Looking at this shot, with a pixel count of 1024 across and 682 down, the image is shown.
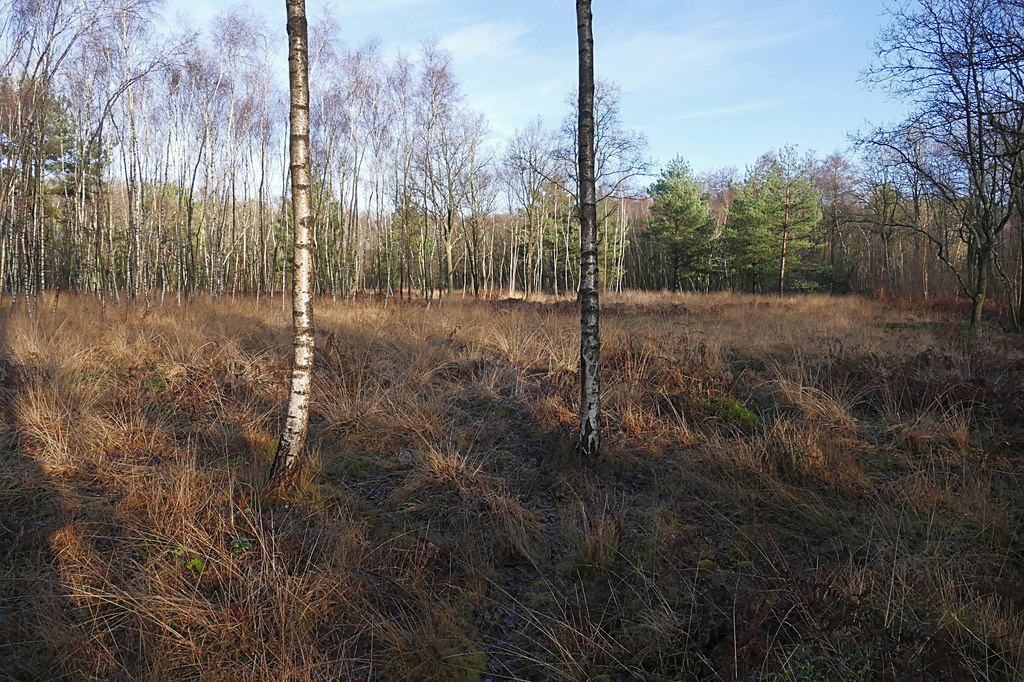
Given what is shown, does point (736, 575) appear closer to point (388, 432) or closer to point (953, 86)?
point (388, 432)

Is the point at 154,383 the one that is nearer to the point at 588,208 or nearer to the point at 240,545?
the point at 240,545

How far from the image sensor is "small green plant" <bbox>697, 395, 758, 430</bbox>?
5434mm

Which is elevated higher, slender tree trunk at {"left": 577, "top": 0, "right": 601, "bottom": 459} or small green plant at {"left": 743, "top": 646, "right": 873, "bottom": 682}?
slender tree trunk at {"left": 577, "top": 0, "right": 601, "bottom": 459}

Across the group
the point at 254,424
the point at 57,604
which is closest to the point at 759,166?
the point at 254,424

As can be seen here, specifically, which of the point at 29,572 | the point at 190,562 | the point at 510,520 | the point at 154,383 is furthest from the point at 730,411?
the point at 154,383

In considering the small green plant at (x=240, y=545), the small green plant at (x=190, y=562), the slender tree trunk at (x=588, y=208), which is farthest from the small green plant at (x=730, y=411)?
the small green plant at (x=190, y=562)

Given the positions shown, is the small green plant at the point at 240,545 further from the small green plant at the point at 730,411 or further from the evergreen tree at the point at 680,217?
the evergreen tree at the point at 680,217

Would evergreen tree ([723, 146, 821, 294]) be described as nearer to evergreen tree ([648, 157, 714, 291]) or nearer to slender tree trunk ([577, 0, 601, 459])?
evergreen tree ([648, 157, 714, 291])

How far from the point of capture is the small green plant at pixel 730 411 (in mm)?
5434

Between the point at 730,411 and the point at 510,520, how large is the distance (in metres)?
3.10

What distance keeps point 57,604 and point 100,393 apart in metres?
3.72

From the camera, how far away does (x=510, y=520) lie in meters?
3.68

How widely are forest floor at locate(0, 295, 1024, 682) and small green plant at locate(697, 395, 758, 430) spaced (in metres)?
0.02

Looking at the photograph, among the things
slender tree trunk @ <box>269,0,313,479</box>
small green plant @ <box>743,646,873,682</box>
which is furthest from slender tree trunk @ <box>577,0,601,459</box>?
small green plant @ <box>743,646,873,682</box>
